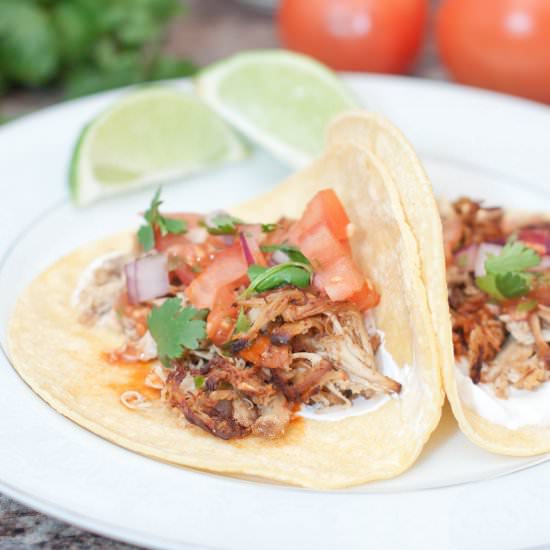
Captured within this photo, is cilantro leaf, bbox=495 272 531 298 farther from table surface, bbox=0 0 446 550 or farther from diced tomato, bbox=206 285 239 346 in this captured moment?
table surface, bbox=0 0 446 550

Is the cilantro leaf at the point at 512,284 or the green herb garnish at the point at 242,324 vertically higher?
the green herb garnish at the point at 242,324

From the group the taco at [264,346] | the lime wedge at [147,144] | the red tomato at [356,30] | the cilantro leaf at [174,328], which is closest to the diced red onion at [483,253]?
the taco at [264,346]

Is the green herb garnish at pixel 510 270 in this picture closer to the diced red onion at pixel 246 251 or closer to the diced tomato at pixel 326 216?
the diced tomato at pixel 326 216

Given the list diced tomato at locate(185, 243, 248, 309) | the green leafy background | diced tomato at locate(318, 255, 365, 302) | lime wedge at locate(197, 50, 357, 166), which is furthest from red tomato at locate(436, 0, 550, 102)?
diced tomato at locate(185, 243, 248, 309)

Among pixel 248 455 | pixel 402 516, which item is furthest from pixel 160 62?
pixel 402 516

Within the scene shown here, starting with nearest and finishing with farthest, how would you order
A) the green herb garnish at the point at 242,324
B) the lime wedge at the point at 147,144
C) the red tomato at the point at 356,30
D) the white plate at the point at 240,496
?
the white plate at the point at 240,496 < the green herb garnish at the point at 242,324 < the lime wedge at the point at 147,144 < the red tomato at the point at 356,30

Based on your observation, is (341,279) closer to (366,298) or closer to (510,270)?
(366,298)

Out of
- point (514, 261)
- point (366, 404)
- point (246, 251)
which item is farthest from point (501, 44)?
point (366, 404)
